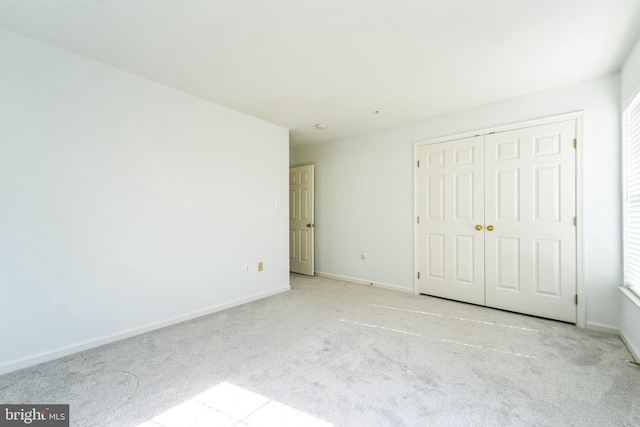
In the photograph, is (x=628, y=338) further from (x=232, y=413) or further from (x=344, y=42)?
(x=344, y=42)

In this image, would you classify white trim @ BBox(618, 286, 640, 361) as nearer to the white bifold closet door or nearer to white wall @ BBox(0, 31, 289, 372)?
the white bifold closet door

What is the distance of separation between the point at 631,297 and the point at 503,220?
3.86 ft

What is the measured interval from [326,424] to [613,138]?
3.38 m

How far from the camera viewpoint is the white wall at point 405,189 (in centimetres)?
255

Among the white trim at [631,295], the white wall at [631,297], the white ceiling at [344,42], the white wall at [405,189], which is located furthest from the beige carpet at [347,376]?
the white ceiling at [344,42]

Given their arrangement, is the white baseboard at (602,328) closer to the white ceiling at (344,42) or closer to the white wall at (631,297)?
the white wall at (631,297)

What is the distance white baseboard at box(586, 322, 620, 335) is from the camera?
2.51 metres

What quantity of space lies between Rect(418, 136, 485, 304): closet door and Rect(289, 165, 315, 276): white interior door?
6.38ft

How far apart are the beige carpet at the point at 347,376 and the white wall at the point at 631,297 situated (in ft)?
0.39

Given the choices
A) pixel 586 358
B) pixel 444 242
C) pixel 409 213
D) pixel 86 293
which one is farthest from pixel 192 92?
pixel 586 358

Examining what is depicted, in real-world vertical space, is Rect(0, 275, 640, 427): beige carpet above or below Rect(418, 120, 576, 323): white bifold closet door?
below

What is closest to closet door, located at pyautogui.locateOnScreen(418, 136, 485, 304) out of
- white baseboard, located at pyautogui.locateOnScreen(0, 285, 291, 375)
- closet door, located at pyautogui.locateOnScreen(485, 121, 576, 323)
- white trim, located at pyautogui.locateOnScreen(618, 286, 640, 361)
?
closet door, located at pyautogui.locateOnScreen(485, 121, 576, 323)

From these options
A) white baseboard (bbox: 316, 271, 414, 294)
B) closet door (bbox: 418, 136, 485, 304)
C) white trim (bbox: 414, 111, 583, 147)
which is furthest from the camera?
white baseboard (bbox: 316, 271, 414, 294)

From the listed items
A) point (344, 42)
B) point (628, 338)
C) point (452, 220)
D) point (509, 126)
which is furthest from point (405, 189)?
point (628, 338)
